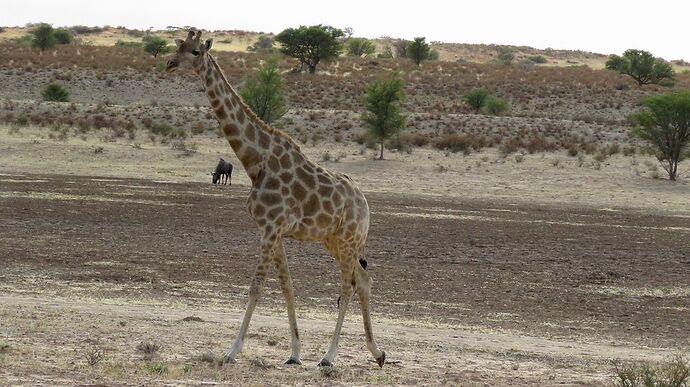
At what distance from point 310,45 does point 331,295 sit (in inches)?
2812

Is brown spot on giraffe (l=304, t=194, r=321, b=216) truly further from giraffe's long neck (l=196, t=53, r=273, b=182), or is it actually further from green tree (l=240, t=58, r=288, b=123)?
green tree (l=240, t=58, r=288, b=123)

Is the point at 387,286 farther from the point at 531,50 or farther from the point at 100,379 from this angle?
the point at 531,50

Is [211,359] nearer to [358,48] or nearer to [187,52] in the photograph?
[187,52]

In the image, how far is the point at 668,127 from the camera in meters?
45.9

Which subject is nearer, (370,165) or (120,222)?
(120,222)

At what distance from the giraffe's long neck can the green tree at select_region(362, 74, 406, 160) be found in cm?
3557

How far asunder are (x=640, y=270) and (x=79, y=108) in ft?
131

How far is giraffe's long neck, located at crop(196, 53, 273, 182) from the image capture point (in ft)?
37.3

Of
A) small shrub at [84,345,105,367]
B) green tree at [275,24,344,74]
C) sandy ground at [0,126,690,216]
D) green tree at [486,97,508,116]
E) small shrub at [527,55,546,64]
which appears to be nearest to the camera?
small shrub at [84,345,105,367]

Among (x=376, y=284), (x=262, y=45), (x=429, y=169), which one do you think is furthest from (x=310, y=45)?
(x=376, y=284)

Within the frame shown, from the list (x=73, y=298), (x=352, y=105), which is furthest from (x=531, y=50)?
(x=73, y=298)

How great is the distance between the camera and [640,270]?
2130 cm

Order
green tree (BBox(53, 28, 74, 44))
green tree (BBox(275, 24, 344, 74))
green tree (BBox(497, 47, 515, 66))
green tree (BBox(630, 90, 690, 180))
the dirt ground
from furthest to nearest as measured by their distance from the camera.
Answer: green tree (BBox(497, 47, 515, 66)), green tree (BBox(53, 28, 74, 44)), green tree (BBox(275, 24, 344, 74)), green tree (BBox(630, 90, 690, 180)), the dirt ground

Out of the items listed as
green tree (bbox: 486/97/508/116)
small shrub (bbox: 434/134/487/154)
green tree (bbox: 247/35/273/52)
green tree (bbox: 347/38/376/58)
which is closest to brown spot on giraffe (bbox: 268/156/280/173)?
small shrub (bbox: 434/134/487/154)
